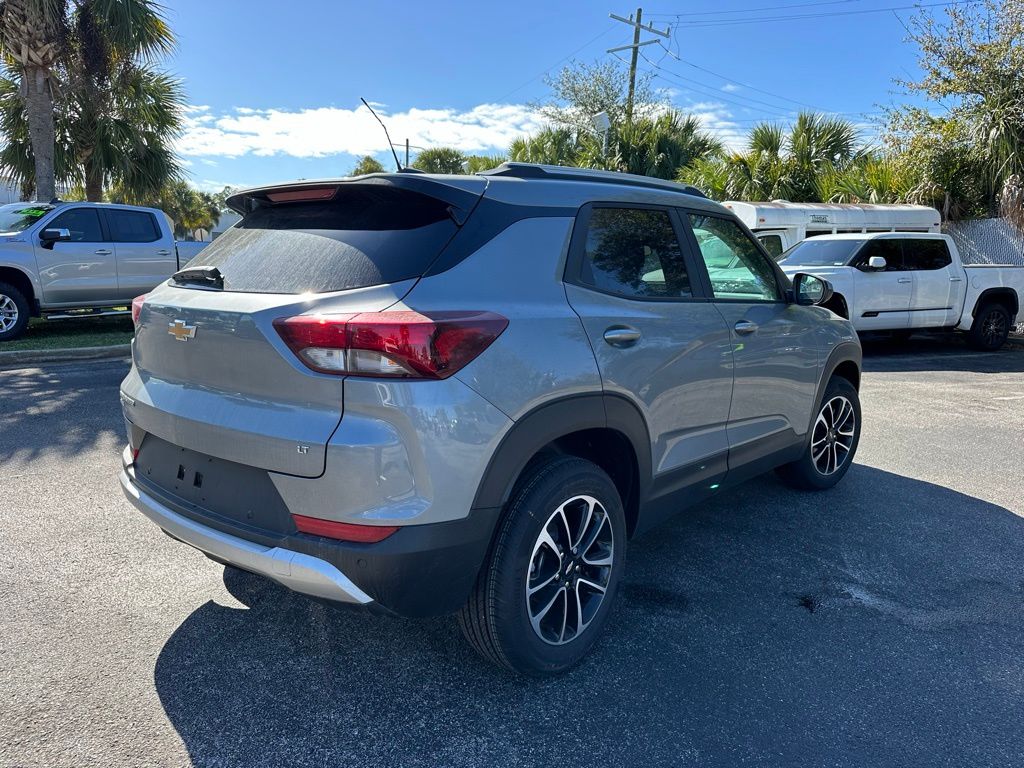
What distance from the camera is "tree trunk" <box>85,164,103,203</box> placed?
16.1m

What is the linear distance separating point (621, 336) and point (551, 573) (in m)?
0.94

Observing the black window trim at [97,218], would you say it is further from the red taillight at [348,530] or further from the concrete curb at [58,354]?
the red taillight at [348,530]

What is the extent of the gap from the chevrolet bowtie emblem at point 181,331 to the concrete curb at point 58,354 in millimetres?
7630

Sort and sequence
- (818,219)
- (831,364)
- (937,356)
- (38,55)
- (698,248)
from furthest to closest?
(818,219), (38,55), (937,356), (831,364), (698,248)

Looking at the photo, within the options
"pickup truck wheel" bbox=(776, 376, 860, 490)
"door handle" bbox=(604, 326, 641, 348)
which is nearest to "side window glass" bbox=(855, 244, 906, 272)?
"pickup truck wheel" bbox=(776, 376, 860, 490)

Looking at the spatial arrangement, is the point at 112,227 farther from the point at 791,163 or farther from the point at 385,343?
the point at 791,163

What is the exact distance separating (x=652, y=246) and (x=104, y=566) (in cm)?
302

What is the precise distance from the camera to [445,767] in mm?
2242

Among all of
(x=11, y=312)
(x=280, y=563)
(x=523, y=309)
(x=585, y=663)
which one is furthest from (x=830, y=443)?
(x=11, y=312)

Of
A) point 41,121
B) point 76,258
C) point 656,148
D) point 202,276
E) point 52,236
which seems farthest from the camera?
point 656,148

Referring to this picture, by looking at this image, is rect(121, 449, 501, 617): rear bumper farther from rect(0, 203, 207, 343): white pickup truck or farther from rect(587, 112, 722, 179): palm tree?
rect(587, 112, 722, 179): palm tree

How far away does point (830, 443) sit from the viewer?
15.8 feet

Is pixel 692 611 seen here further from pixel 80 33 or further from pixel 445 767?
pixel 80 33

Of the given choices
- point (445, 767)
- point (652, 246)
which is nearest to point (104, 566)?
point (445, 767)
